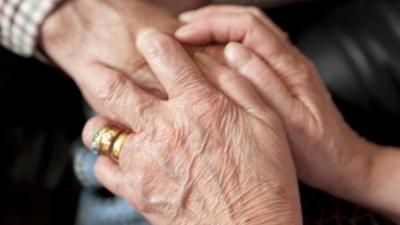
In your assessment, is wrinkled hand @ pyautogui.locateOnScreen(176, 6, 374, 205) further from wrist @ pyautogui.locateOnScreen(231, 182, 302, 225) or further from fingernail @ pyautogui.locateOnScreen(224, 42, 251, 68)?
wrist @ pyautogui.locateOnScreen(231, 182, 302, 225)

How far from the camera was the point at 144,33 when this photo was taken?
2.68 ft

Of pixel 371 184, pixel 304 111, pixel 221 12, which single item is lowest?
pixel 371 184

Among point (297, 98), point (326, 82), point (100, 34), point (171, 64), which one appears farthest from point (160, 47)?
point (326, 82)

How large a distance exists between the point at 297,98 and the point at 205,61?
0.55 ft

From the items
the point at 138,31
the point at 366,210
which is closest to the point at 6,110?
the point at 138,31

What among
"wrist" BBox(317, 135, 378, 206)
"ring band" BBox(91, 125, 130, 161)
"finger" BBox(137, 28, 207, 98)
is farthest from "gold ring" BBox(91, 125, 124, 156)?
"wrist" BBox(317, 135, 378, 206)

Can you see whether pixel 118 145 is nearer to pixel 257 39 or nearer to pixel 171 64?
pixel 171 64

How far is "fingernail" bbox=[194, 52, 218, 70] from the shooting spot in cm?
81

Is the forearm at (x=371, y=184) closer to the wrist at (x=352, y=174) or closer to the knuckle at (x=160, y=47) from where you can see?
the wrist at (x=352, y=174)

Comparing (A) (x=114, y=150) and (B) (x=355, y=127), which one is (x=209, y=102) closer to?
(A) (x=114, y=150)

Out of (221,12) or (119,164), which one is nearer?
(119,164)

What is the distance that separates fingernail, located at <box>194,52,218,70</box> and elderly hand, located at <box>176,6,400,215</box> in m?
0.03

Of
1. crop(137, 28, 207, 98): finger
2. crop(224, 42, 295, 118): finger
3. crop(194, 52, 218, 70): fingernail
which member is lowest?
crop(224, 42, 295, 118): finger

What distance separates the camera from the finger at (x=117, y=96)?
736mm
